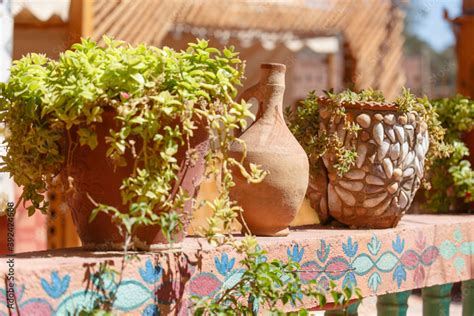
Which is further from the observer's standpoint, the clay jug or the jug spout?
the jug spout

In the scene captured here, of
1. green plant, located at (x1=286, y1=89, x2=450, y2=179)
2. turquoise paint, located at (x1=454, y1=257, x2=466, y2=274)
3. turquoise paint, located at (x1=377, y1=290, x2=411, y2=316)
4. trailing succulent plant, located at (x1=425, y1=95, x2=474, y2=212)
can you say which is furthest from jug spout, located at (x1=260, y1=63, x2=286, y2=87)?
trailing succulent plant, located at (x1=425, y1=95, x2=474, y2=212)

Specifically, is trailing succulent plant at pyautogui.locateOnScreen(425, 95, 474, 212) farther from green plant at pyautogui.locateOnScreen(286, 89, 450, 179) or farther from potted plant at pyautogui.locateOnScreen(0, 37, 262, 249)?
potted plant at pyautogui.locateOnScreen(0, 37, 262, 249)

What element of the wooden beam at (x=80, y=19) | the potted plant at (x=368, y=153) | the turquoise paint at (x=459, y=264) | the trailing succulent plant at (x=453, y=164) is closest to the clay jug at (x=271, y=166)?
the potted plant at (x=368, y=153)

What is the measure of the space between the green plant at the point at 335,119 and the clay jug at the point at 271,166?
0.33m

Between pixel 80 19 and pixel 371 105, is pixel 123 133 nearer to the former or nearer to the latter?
pixel 371 105

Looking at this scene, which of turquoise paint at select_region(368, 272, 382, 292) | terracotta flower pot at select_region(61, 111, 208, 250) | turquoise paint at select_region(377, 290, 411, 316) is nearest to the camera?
terracotta flower pot at select_region(61, 111, 208, 250)

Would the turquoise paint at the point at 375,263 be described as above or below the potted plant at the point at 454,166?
below

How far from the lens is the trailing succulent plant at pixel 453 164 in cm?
370

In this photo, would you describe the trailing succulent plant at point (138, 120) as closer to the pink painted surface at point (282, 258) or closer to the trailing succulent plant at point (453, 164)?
the pink painted surface at point (282, 258)

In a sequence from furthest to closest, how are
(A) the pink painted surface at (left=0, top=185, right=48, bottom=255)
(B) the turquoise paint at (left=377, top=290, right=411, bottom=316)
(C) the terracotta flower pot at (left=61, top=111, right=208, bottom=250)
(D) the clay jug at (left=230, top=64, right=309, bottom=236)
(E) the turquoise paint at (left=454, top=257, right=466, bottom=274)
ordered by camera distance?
1. (A) the pink painted surface at (left=0, top=185, right=48, bottom=255)
2. (E) the turquoise paint at (left=454, top=257, right=466, bottom=274)
3. (B) the turquoise paint at (left=377, top=290, right=411, bottom=316)
4. (D) the clay jug at (left=230, top=64, right=309, bottom=236)
5. (C) the terracotta flower pot at (left=61, top=111, right=208, bottom=250)

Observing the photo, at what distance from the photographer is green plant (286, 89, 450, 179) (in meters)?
2.95

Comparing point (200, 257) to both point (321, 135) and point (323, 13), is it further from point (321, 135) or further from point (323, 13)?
point (323, 13)

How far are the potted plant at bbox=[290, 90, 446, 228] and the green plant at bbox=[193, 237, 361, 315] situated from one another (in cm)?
69

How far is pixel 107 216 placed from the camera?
2164mm
